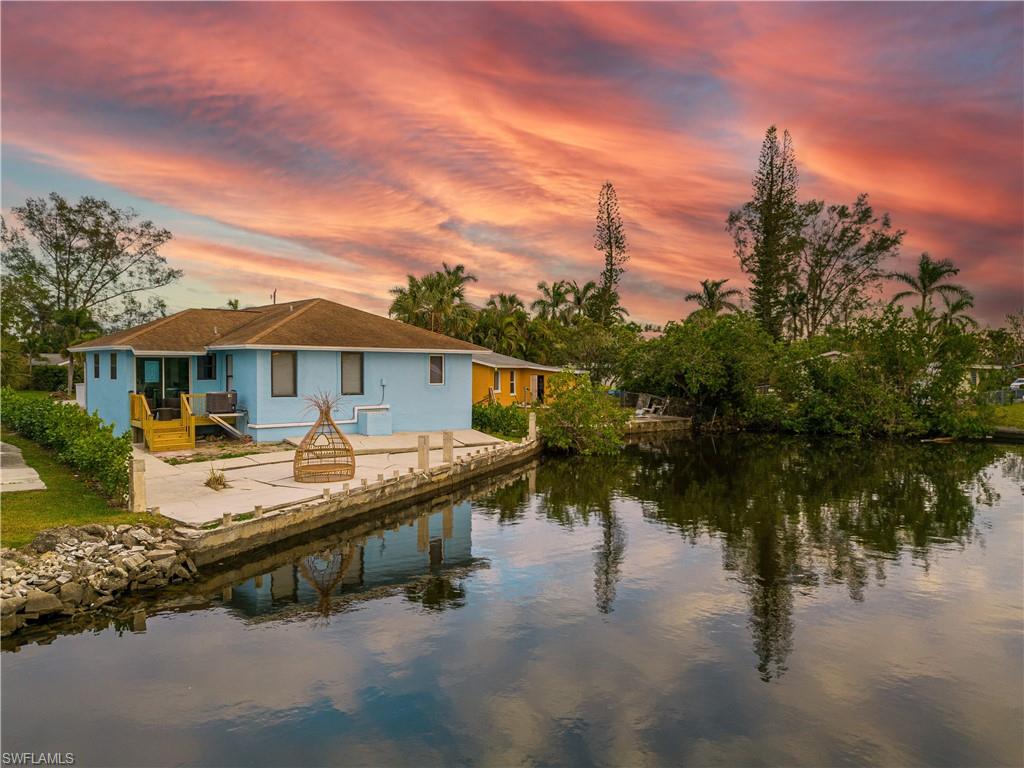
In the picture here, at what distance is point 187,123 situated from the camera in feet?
75.2

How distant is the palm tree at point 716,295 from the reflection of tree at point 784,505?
27.1 meters

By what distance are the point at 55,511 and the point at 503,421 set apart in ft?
62.0

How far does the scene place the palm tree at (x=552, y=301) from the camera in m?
57.0

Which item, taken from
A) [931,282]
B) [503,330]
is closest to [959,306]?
[931,282]

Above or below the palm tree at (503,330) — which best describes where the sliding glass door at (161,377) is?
below

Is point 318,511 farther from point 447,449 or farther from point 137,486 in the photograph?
point 447,449

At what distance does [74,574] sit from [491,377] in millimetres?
27090

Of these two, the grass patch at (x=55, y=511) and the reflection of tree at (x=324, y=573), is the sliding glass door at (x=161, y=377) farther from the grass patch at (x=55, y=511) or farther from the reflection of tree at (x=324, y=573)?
the reflection of tree at (x=324, y=573)

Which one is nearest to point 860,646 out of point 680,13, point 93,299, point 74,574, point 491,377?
→ point 74,574

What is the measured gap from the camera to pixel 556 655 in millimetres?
9039

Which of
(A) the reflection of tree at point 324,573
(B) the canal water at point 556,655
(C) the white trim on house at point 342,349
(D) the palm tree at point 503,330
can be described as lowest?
(B) the canal water at point 556,655

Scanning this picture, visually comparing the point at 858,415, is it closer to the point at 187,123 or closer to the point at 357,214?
the point at 357,214

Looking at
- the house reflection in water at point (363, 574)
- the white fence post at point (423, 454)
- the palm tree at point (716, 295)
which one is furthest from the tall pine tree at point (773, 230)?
the house reflection in water at point (363, 574)

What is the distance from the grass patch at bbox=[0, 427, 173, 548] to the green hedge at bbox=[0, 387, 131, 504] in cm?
37
